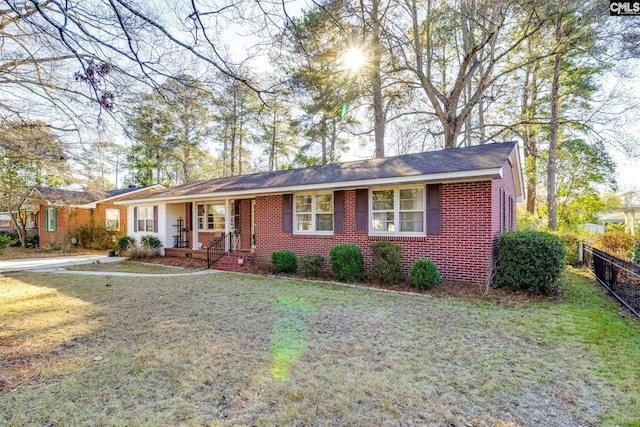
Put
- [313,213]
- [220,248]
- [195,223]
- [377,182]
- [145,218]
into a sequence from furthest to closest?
1. [145,218]
2. [195,223]
3. [220,248]
4. [313,213]
5. [377,182]

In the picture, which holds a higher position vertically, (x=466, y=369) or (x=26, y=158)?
(x=26, y=158)

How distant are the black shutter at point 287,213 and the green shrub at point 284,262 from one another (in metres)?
0.97

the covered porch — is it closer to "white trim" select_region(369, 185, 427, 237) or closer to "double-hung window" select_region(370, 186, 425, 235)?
"white trim" select_region(369, 185, 427, 237)

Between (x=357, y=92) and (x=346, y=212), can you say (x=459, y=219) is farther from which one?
(x=357, y=92)

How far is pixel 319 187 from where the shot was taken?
391 inches

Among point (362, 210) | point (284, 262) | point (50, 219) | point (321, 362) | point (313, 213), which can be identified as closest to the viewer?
point (321, 362)

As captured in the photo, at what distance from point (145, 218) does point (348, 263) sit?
1240cm

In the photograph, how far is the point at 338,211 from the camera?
10.1 m

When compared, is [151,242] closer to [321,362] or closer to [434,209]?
[434,209]

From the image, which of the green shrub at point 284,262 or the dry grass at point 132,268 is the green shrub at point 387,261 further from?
the dry grass at point 132,268

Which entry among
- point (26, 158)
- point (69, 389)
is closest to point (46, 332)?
point (69, 389)

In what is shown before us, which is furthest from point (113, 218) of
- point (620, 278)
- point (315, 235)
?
point (620, 278)

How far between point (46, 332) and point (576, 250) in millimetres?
16662

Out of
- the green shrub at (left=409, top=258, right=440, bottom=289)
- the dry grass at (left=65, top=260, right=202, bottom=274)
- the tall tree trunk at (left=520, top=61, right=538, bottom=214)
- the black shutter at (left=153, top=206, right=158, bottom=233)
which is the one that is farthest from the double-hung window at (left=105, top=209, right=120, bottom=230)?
the tall tree trunk at (left=520, top=61, right=538, bottom=214)
